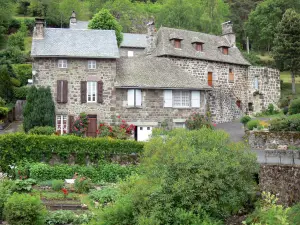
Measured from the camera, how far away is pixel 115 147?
24.0 m

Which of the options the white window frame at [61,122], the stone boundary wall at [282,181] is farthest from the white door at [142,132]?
the stone boundary wall at [282,181]

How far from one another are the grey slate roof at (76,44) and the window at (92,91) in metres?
1.93

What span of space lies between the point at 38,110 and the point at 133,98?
654 centimetres

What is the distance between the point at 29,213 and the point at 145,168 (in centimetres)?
420

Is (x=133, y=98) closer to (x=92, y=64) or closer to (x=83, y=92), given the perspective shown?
(x=83, y=92)

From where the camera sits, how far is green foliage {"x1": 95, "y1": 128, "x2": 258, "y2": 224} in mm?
13820

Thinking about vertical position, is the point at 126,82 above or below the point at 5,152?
above

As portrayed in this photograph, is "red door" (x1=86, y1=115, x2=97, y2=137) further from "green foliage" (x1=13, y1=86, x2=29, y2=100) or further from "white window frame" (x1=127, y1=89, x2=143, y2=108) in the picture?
"green foliage" (x1=13, y1=86, x2=29, y2=100)

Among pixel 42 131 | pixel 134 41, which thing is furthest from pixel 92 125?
pixel 134 41

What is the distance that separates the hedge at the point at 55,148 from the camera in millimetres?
22656

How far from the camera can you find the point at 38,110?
28906mm

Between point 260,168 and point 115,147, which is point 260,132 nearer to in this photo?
point 115,147

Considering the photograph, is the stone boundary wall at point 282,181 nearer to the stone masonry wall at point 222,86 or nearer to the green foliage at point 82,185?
the green foliage at point 82,185

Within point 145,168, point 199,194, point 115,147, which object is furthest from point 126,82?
point 199,194
